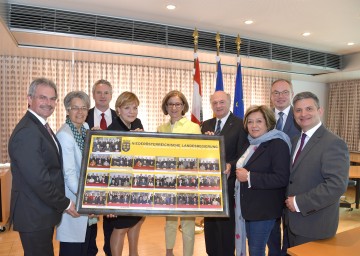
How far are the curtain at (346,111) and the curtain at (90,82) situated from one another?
226 centimetres

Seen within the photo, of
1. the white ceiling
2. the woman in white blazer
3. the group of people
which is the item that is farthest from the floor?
the white ceiling

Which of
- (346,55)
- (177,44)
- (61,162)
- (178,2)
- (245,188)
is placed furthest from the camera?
(346,55)

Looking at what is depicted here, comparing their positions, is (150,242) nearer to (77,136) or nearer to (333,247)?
(77,136)

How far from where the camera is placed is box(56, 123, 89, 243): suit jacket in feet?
6.59

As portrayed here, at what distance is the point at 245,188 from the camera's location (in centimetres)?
216

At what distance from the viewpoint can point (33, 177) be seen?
1667 mm

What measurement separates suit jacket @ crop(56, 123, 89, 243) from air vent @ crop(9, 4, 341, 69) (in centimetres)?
241

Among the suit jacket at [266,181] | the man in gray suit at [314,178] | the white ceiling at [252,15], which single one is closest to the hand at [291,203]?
the man in gray suit at [314,178]

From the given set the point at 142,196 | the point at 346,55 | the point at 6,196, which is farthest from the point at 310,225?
the point at 346,55

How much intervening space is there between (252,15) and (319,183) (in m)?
3.07

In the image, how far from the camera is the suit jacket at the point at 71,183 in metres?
2.01

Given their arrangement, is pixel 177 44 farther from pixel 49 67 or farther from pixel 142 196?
pixel 142 196

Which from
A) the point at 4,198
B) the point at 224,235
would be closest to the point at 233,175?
the point at 224,235

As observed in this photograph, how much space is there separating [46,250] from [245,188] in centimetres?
140
